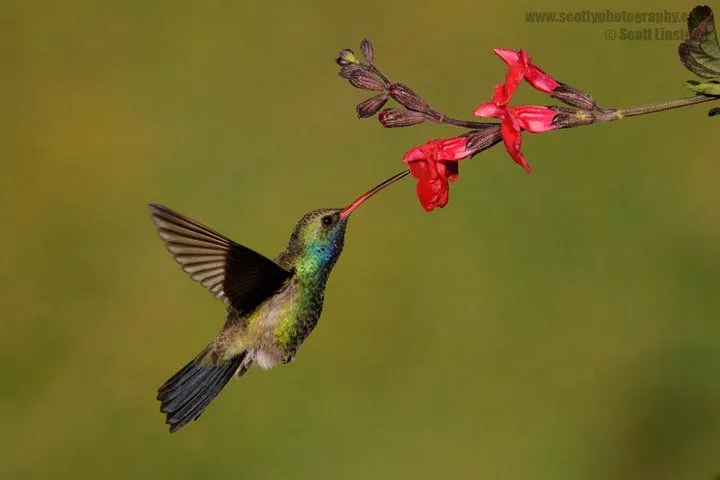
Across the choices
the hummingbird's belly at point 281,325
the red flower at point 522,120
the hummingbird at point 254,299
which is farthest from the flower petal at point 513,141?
the hummingbird's belly at point 281,325

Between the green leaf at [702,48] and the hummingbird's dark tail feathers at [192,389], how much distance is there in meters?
0.62

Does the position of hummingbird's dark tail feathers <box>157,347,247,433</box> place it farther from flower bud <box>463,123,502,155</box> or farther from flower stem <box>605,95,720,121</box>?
flower stem <box>605,95,720,121</box>

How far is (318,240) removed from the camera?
1.11 meters

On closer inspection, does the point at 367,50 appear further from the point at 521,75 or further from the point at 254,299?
the point at 254,299

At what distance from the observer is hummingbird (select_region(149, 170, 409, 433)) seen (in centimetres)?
106

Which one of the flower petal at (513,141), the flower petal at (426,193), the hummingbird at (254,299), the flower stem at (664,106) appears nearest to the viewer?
the flower stem at (664,106)

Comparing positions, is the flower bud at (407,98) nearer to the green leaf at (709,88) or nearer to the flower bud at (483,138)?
the flower bud at (483,138)

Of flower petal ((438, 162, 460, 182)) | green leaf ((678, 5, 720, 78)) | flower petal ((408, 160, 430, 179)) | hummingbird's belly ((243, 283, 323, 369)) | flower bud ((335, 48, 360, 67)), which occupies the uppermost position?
Answer: flower bud ((335, 48, 360, 67))

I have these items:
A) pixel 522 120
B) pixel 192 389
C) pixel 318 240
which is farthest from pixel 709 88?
pixel 192 389

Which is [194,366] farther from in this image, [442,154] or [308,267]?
[442,154]

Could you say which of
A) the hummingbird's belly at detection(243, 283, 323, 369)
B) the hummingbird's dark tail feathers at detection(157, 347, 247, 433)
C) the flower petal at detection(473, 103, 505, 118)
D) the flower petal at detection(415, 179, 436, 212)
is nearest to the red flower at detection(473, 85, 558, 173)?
the flower petal at detection(473, 103, 505, 118)

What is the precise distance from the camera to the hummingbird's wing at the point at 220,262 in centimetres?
98

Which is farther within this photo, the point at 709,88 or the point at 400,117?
the point at 400,117

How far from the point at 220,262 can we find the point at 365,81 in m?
0.27
